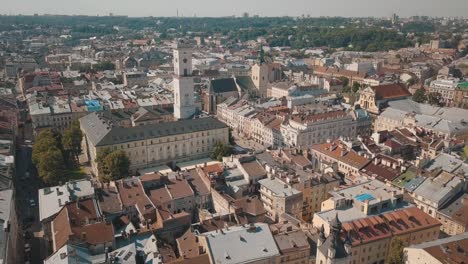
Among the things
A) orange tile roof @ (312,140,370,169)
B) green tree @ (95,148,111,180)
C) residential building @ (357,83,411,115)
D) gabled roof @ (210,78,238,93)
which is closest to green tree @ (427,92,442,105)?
residential building @ (357,83,411,115)

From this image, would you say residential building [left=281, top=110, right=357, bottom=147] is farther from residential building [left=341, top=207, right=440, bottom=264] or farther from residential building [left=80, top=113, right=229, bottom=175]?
residential building [left=341, top=207, right=440, bottom=264]

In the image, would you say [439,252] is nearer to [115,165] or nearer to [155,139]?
[115,165]

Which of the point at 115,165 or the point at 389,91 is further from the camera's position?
the point at 389,91

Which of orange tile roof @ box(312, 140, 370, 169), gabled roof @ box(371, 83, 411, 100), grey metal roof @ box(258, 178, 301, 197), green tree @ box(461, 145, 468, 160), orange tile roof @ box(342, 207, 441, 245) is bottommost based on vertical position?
orange tile roof @ box(342, 207, 441, 245)

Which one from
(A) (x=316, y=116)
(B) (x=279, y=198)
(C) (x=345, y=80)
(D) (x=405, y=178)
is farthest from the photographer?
(C) (x=345, y=80)

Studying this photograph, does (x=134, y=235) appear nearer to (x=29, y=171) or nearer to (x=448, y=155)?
(x=29, y=171)

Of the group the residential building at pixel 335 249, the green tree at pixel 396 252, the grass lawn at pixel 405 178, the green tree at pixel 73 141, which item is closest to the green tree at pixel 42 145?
the green tree at pixel 73 141

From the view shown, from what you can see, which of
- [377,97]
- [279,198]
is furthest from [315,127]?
[279,198]

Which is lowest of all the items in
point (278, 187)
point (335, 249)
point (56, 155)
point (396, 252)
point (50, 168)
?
point (396, 252)
